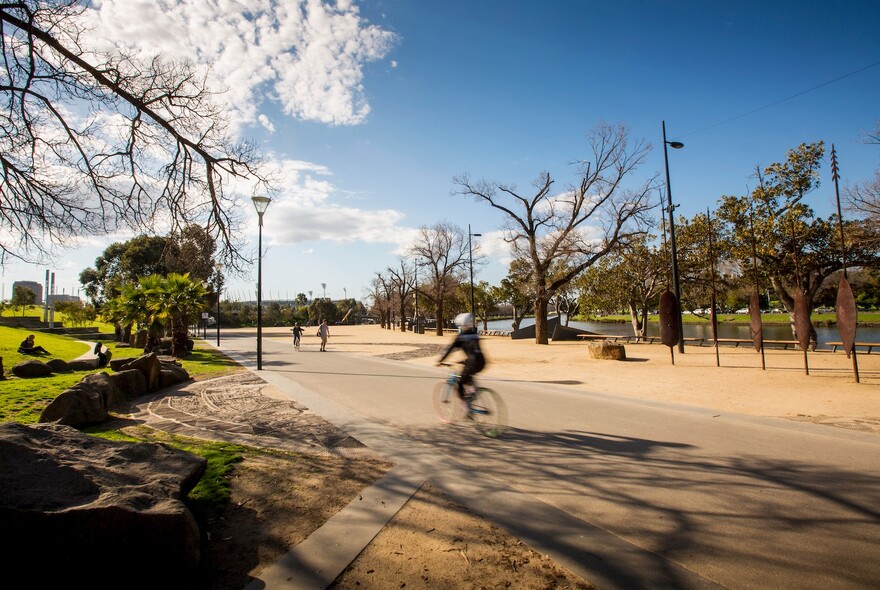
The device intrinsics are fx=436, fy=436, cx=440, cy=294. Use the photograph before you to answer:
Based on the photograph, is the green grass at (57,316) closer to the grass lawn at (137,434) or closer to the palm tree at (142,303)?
the palm tree at (142,303)

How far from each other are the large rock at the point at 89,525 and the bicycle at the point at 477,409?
4579mm

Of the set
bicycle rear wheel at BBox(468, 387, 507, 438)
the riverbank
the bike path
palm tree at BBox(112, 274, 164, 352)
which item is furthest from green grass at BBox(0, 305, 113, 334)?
the bike path

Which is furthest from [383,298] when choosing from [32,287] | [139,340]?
[32,287]

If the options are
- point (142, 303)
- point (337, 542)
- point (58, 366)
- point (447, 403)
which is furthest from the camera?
point (142, 303)

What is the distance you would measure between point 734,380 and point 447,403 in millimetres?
8530

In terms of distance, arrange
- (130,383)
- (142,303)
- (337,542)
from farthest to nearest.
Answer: (142,303) → (130,383) → (337,542)

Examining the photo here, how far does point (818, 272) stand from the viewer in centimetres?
2016

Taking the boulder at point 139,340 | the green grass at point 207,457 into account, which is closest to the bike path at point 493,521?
the green grass at point 207,457

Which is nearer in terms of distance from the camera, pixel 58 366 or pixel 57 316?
pixel 58 366

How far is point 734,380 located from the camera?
450 inches

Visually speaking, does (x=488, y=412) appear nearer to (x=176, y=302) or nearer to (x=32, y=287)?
(x=176, y=302)

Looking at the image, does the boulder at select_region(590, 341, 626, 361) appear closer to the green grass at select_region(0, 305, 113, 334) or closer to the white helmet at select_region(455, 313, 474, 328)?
the white helmet at select_region(455, 313, 474, 328)

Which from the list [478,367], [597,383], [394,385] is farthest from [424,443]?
[597,383]

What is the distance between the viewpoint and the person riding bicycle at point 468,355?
702cm
